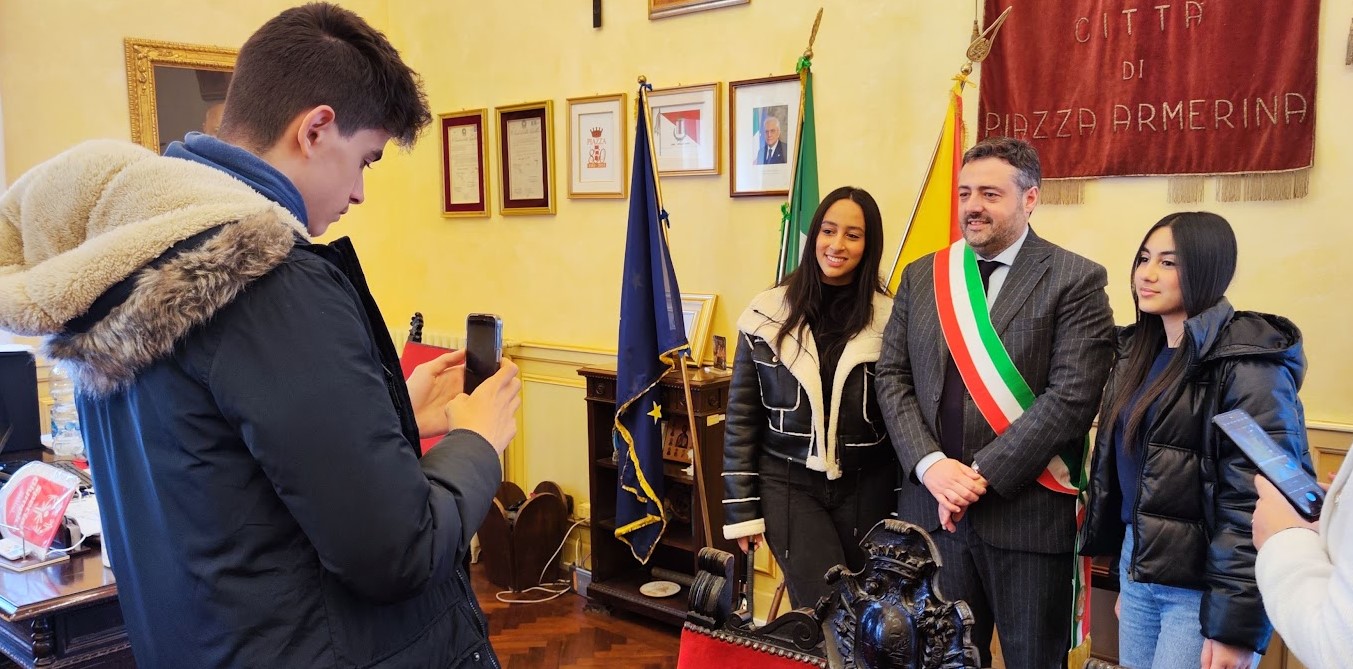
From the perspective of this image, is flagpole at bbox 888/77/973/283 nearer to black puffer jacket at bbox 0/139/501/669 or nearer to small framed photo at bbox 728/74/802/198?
small framed photo at bbox 728/74/802/198

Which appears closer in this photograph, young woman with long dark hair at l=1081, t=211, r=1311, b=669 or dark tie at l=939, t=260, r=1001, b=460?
young woman with long dark hair at l=1081, t=211, r=1311, b=669

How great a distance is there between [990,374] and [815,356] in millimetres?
419

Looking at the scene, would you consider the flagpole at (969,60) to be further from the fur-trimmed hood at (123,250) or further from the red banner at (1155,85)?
the fur-trimmed hood at (123,250)

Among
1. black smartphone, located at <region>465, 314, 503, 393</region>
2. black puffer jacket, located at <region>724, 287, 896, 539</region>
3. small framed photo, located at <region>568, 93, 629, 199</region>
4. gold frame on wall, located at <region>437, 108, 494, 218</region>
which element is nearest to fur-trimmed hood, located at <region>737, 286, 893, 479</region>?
black puffer jacket, located at <region>724, 287, 896, 539</region>

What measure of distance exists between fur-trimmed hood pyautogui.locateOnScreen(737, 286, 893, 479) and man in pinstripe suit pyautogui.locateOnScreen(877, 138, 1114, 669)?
146 mm

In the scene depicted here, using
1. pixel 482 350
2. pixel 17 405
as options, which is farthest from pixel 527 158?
pixel 482 350

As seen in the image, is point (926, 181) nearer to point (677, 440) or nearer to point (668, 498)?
point (677, 440)

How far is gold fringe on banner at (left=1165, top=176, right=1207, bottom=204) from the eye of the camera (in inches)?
98.1

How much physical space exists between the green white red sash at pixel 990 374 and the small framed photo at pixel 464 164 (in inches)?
111

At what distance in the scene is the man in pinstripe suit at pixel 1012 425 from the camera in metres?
1.90

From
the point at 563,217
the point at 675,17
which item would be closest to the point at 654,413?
the point at 563,217

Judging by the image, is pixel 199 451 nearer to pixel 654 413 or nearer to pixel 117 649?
pixel 117 649

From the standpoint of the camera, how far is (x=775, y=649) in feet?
3.82

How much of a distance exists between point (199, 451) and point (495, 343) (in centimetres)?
41
